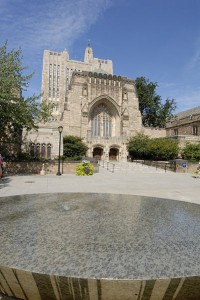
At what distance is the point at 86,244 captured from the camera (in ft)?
9.93

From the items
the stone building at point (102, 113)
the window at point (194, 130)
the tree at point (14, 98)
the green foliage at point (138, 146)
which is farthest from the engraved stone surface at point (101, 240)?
the window at point (194, 130)

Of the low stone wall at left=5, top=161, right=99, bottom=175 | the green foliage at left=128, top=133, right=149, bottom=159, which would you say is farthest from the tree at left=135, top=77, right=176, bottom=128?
the low stone wall at left=5, top=161, right=99, bottom=175

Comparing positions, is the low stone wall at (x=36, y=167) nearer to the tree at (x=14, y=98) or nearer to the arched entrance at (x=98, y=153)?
the tree at (x=14, y=98)

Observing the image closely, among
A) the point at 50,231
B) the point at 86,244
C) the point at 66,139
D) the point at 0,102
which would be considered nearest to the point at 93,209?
the point at 50,231

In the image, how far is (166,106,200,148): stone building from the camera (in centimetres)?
3527

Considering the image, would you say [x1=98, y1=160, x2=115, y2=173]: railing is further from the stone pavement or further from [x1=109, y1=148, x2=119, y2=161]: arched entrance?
the stone pavement

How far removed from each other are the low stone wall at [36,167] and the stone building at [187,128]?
2002cm

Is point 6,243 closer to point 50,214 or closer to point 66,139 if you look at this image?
point 50,214

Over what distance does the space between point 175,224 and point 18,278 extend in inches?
114

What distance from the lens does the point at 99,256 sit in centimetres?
264

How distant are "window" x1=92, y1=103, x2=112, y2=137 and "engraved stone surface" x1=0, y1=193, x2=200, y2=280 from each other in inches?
1443

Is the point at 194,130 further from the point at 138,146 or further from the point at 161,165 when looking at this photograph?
the point at 161,165

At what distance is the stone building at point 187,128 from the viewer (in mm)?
35269

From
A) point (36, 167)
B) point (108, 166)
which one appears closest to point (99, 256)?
point (36, 167)
